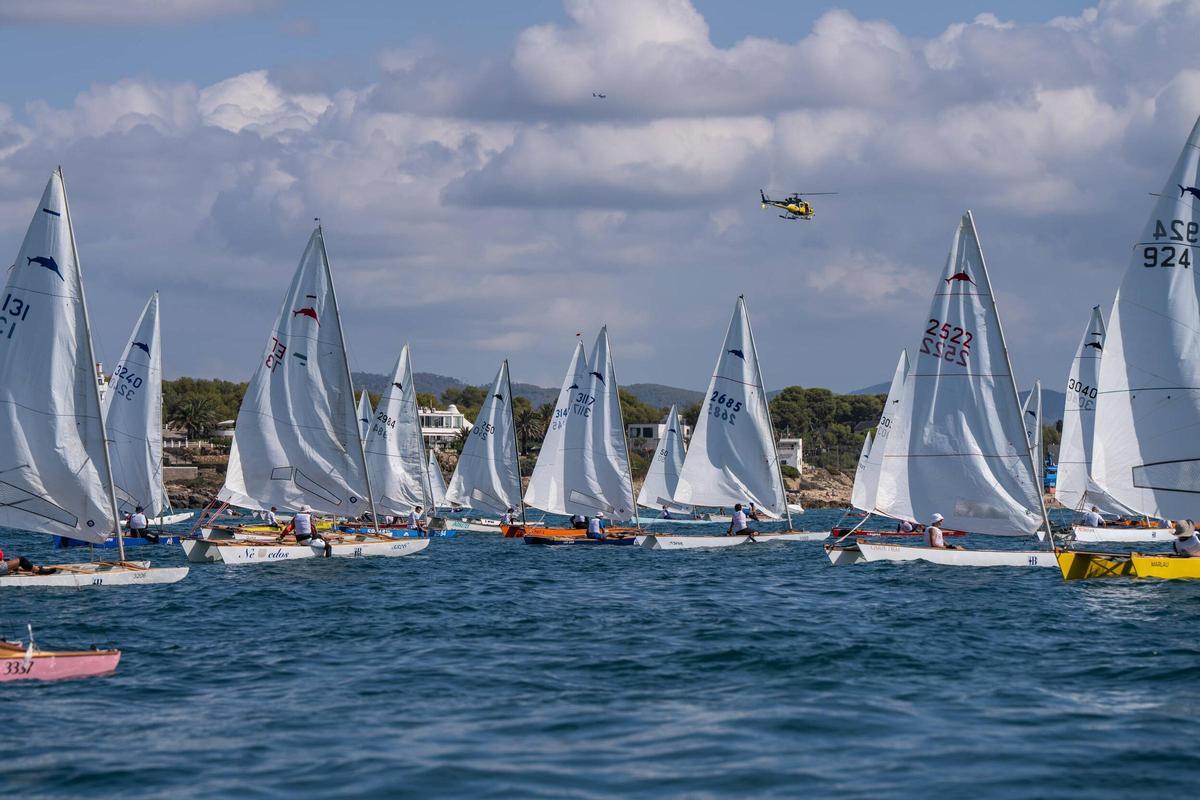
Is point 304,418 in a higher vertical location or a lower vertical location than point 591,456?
higher

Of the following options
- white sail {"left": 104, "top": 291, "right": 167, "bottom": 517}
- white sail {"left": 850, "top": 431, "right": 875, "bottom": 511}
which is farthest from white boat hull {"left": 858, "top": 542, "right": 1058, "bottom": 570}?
white sail {"left": 104, "top": 291, "right": 167, "bottom": 517}

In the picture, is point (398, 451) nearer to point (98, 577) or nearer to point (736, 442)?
point (736, 442)

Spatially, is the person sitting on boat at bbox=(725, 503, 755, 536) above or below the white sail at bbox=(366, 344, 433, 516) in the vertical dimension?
below

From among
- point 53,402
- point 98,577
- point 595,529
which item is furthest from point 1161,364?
point 595,529

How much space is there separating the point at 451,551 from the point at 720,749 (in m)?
37.4

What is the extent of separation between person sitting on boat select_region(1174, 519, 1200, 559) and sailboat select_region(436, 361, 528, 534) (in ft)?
124

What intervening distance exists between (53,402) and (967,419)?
2120 cm

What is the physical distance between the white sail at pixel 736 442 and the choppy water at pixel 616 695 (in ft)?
61.8

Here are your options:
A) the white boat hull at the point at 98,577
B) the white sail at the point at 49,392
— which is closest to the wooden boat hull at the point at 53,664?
the white boat hull at the point at 98,577

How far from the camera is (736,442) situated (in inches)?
2020

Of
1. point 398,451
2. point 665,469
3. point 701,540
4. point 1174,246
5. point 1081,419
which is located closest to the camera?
point 1174,246

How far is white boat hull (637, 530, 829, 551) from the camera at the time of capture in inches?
1944

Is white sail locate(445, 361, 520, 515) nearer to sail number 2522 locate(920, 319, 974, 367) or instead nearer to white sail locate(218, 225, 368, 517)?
white sail locate(218, 225, 368, 517)

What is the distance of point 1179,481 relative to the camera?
1195 inches
